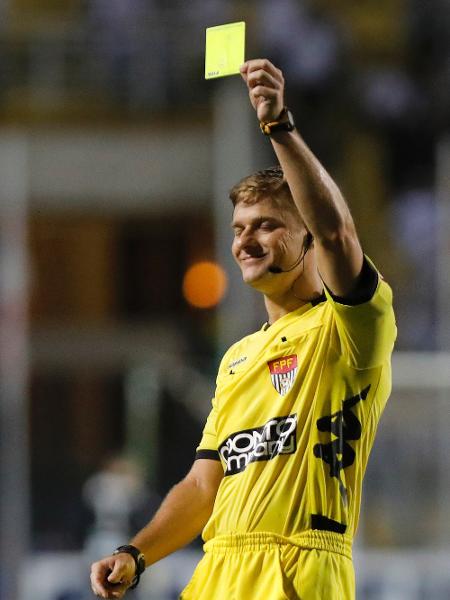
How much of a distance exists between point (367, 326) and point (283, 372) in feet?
1.17

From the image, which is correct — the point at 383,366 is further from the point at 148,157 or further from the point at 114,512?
the point at 148,157

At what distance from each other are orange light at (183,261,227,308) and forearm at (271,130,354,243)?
9164mm

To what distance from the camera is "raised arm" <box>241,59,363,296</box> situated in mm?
2953

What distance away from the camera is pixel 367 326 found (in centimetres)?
309

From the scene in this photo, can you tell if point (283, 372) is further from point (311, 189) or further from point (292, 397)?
point (311, 189)

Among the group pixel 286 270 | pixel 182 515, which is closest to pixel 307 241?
pixel 286 270

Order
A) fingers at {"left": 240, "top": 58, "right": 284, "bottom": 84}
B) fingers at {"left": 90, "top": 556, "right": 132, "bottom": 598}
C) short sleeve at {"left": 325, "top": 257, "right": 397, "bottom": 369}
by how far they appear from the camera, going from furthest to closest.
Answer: fingers at {"left": 90, "top": 556, "right": 132, "bottom": 598} < short sleeve at {"left": 325, "top": 257, "right": 397, "bottom": 369} < fingers at {"left": 240, "top": 58, "right": 284, "bottom": 84}

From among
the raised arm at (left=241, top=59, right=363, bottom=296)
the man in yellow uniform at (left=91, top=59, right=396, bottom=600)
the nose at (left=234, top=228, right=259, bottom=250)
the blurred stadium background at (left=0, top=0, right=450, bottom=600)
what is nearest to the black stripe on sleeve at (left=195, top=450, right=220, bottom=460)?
the man in yellow uniform at (left=91, top=59, right=396, bottom=600)

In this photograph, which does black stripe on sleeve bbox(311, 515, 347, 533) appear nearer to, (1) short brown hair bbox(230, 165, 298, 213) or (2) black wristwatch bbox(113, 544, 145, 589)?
(2) black wristwatch bbox(113, 544, 145, 589)

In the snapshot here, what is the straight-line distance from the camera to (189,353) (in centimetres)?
1222

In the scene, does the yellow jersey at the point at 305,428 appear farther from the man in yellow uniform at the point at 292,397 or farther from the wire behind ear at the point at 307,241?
the wire behind ear at the point at 307,241

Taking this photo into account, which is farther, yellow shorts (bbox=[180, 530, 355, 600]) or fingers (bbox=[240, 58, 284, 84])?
yellow shorts (bbox=[180, 530, 355, 600])

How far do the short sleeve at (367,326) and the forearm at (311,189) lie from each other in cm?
15

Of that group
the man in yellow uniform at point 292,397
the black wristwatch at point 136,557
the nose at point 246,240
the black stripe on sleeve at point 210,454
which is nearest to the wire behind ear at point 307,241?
the man in yellow uniform at point 292,397
